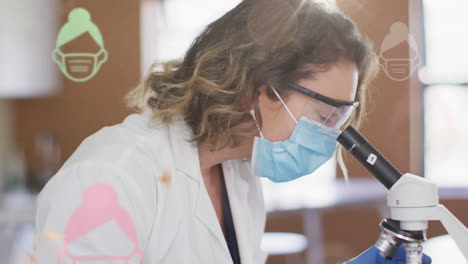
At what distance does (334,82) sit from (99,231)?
52 centimetres

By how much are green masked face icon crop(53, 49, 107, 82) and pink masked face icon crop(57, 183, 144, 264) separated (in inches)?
11.6

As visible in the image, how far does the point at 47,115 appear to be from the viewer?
949 millimetres

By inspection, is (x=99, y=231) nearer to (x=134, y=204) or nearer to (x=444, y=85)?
(x=134, y=204)

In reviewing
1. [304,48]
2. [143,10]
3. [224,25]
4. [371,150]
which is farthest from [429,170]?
[143,10]

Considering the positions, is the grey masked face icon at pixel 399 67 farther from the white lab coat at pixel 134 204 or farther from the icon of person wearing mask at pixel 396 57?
the white lab coat at pixel 134 204

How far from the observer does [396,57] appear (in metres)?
0.96

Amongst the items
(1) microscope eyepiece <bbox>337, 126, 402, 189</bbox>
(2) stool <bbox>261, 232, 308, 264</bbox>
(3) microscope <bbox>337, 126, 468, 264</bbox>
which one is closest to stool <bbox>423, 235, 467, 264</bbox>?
(3) microscope <bbox>337, 126, 468, 264</bbox>

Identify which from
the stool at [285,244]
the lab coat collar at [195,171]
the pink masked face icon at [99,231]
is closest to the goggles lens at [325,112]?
the lab coat collar at [195,171]

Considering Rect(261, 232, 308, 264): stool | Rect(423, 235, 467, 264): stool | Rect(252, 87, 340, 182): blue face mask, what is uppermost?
Rect(252, 87, 340, 182): blue face mask

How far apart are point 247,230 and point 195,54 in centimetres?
45

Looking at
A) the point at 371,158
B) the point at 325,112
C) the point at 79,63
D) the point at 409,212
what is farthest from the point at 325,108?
the point at 79,63

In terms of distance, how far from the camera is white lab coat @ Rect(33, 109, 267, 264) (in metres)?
0.76

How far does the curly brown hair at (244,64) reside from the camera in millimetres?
908

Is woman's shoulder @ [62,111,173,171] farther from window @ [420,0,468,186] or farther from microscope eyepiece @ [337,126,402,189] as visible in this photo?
window @ [420,0,468,186]
